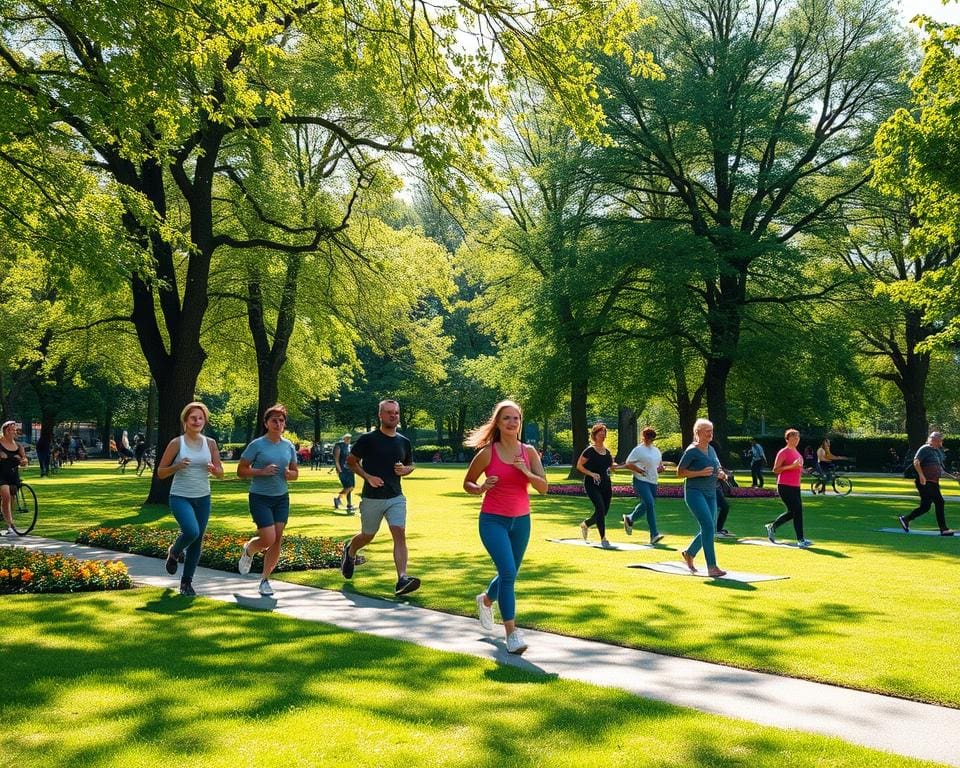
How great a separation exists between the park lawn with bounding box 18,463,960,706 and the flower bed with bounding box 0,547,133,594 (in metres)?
2.06

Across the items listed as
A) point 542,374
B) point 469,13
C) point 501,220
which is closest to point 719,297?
point 542,374

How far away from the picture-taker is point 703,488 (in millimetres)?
11828

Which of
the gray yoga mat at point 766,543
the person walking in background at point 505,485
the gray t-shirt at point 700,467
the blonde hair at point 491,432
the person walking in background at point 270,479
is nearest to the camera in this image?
the person walking in background at point 505,485

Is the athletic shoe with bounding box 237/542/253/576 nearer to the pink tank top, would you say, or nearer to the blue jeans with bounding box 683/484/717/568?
the pink tank top

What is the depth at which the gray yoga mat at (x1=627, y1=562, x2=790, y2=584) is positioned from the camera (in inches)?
452

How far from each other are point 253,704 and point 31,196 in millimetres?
10850

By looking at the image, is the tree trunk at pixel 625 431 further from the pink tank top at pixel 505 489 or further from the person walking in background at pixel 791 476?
the pink tank top at pixel 505 489

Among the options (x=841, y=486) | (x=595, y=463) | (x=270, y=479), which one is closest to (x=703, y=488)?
(x=595, y=463)

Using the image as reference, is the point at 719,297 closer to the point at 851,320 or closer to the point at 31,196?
the point at 851,320

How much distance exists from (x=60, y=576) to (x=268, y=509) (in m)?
2.54

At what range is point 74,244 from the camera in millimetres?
12508

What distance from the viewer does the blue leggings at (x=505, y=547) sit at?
7457 millimetres

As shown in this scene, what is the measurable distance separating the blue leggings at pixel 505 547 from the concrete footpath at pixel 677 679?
419 millimetres

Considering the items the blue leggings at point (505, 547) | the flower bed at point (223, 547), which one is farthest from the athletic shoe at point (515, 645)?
the flower bed at point (223, 547)
